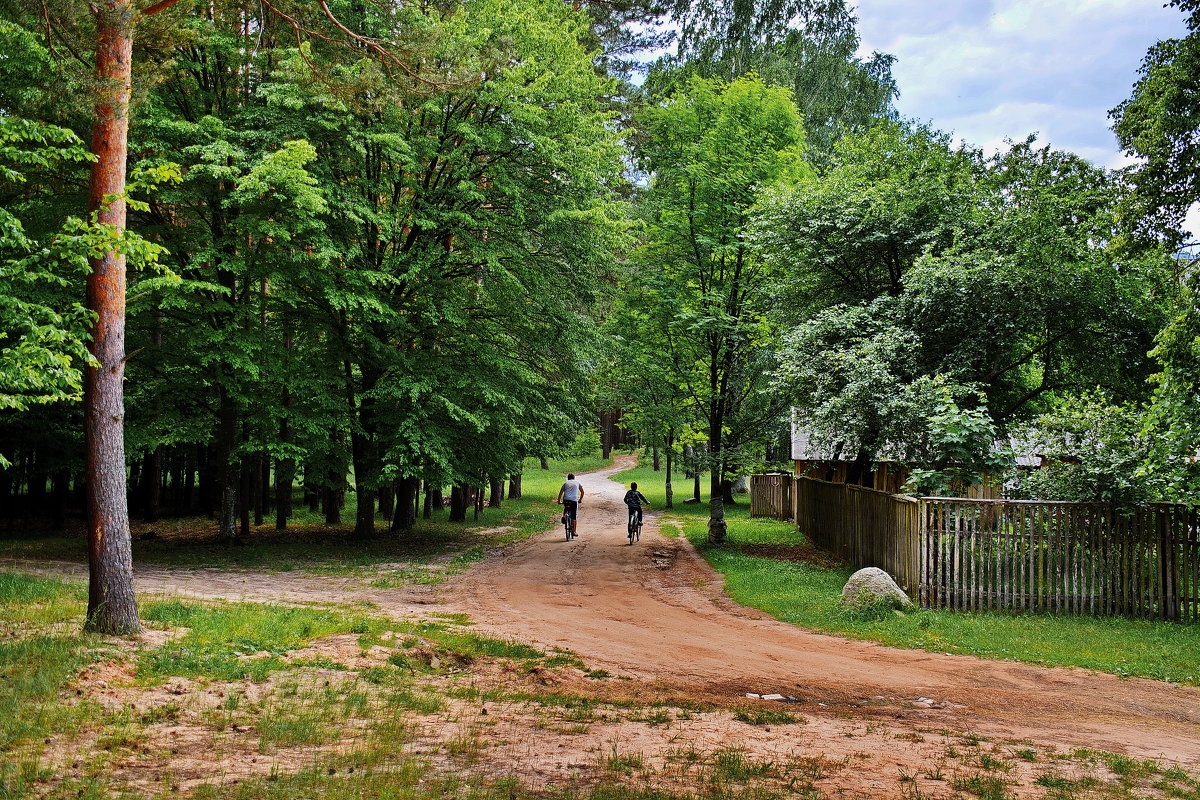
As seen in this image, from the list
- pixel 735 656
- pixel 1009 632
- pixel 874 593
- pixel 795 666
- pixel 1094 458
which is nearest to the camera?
pixel 795 666

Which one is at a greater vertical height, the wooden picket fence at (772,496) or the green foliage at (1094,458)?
the green foliage at (1094,458)

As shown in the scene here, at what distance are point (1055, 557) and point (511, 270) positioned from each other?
13170 mm

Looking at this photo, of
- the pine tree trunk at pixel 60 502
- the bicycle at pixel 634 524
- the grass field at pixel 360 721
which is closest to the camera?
the grass field at pixel 360 721

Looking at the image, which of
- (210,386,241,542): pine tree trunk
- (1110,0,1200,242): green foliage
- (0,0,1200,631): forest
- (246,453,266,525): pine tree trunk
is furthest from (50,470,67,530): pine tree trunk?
(1110,0,1200,242): green foliage

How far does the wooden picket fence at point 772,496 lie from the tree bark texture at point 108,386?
23.3 meters

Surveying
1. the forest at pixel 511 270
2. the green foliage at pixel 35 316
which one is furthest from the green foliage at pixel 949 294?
the green foliage at pixel 35 316

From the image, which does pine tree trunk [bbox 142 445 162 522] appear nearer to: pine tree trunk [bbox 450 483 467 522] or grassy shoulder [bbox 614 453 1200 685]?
pine tree trunk [bbox 450 483 467 522]

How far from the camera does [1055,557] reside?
11.8m

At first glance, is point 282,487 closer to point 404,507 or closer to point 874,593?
point 404,507

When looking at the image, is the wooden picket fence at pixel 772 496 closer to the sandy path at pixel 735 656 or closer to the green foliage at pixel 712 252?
the green foliage at pixel 712 252

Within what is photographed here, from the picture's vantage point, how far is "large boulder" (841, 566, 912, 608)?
39.0ft

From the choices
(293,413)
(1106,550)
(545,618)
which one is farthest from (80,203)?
(1106,550)

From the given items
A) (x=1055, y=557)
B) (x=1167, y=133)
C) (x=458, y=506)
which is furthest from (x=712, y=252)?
(x=458, y=506)

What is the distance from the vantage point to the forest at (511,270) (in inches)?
442
